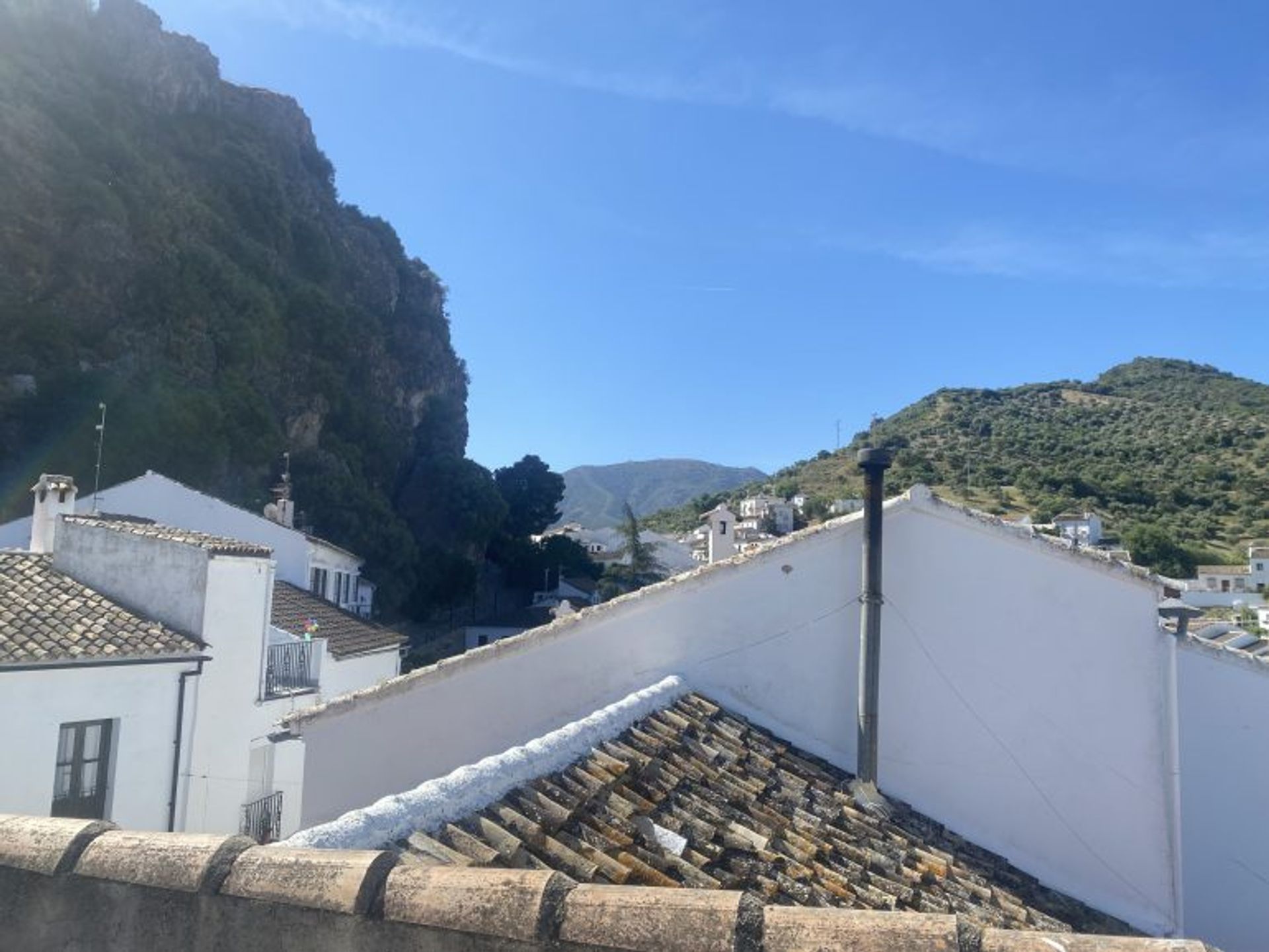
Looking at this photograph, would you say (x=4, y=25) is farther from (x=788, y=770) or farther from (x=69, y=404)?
(x=788, y=770)

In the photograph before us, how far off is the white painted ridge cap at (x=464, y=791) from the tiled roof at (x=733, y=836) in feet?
0.24

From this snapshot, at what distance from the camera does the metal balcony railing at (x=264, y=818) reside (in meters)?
15.2

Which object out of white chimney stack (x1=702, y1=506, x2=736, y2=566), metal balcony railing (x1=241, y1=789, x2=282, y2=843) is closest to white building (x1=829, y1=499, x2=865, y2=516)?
metal balcony railing (x1=241, y1=789, x2=282, y2=843)

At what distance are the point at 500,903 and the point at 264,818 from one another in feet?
51.5

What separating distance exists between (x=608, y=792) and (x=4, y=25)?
5432 cm

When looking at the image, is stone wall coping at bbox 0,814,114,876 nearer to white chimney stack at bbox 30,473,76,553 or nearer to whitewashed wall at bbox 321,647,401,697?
whitewashed wall at bbox 321,647,401,697

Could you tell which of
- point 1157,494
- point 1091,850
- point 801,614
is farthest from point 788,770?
point 1157,494

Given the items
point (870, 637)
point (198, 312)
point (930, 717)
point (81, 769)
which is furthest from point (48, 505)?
point (198, 312)

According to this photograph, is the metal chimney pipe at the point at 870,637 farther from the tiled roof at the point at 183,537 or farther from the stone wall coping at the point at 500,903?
the tiled roof at the point at 183,537

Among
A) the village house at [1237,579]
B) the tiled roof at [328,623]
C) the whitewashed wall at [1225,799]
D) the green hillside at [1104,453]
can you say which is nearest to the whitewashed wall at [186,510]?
the tiled roof at [328,623]

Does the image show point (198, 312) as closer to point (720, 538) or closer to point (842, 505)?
point (720, 538)

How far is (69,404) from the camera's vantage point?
114ft

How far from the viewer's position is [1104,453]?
85250 millimetres

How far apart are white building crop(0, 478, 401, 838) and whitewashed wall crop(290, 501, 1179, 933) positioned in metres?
6.24
